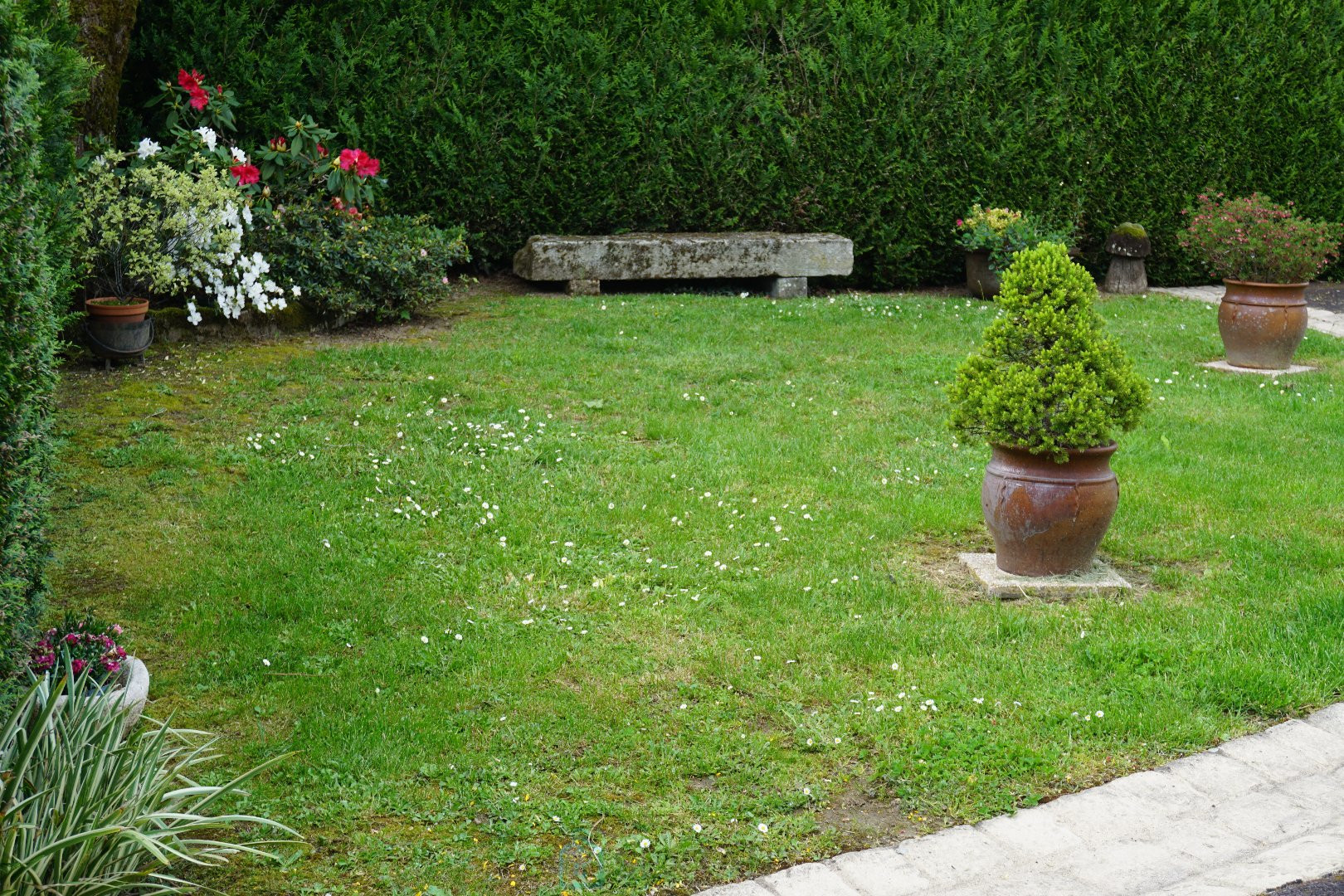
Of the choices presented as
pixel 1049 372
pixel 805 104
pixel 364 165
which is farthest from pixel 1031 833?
pixel 805 104

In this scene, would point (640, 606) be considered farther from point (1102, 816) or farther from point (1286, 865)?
point (1286, 865)

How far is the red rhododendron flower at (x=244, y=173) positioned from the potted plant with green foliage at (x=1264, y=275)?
22.7 ft

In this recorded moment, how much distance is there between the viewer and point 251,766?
377 centimetres

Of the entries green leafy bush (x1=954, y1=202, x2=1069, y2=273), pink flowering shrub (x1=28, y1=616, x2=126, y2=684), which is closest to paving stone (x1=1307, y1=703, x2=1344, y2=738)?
pink flowering shrub (x1=28, y1=616, x2=126, y2=684)

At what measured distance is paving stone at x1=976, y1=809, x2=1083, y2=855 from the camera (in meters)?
3.43

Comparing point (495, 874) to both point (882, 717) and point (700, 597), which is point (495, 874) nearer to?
point (882, 717)

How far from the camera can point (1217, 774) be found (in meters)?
3.80

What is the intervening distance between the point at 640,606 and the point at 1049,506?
1.69 metres

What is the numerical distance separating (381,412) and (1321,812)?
533cm

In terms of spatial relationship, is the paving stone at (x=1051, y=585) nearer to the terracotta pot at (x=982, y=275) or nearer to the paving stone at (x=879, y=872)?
the paving stone at (x=879, y=872)

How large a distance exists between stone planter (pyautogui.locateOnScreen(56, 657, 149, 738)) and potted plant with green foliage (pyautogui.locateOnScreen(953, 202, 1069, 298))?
8721 mm

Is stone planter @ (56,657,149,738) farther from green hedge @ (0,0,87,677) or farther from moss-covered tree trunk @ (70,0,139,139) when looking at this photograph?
moss-covered tree trunk @ (70,0,139,139)

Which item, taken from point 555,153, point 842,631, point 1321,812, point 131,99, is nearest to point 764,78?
point 555,153

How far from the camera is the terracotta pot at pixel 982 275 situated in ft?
38.8
